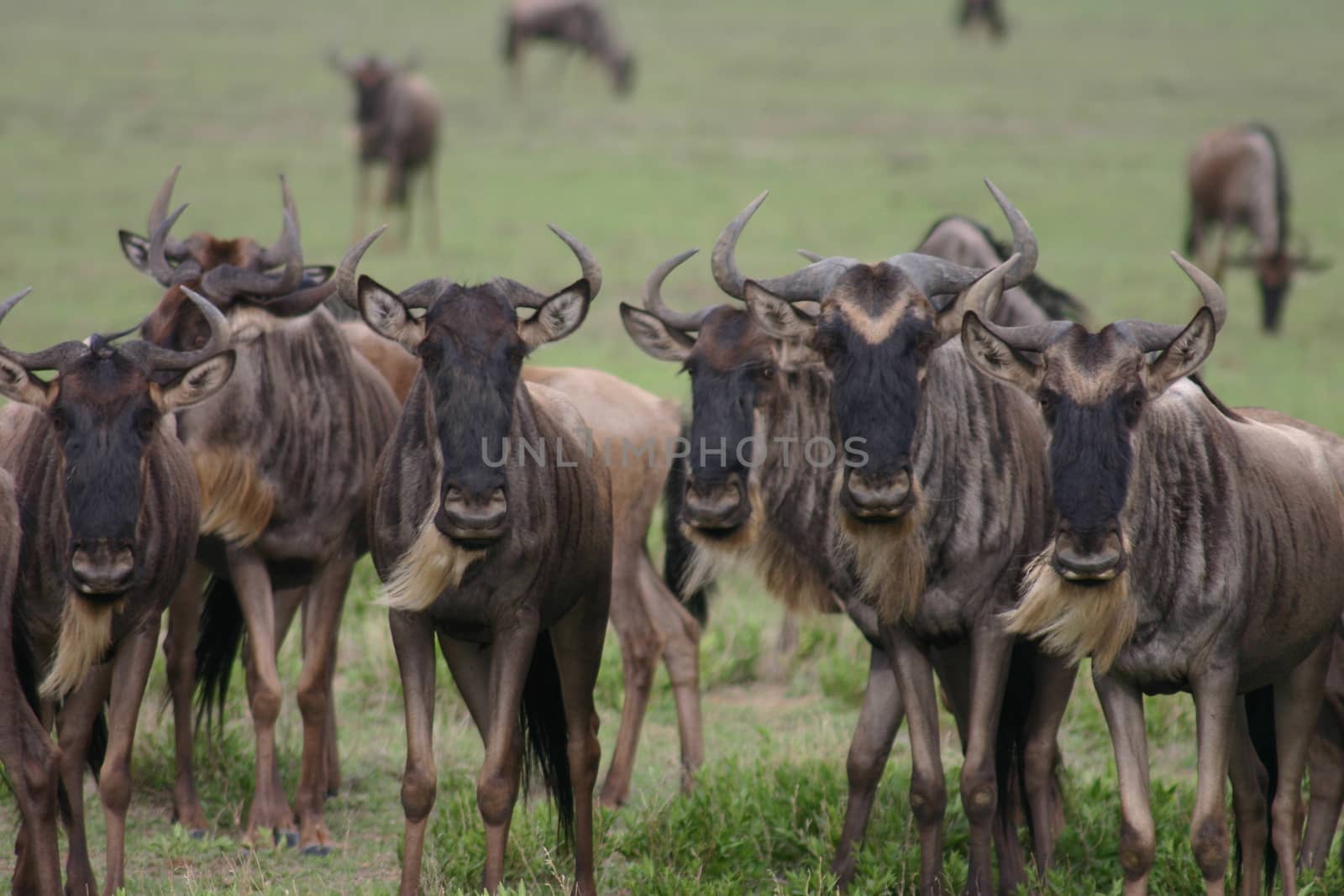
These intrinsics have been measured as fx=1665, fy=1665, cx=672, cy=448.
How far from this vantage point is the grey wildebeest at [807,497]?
5.54 meters

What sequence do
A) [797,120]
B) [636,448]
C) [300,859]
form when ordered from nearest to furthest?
1. [300,859]
2. [636,448]
3. [797,120]

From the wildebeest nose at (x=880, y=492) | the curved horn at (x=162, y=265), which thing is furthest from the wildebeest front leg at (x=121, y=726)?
the wildebeest nose at (x=880, y=492)

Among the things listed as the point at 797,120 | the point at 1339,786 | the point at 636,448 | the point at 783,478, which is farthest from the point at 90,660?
the point at 797,120

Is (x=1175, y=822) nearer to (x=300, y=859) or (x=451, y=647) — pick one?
(x=451, y=647)

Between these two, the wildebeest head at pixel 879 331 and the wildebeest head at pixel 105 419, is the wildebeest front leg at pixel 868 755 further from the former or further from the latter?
the wildebeest head at pixel 105 419

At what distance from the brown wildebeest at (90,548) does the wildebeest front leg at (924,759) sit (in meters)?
2.45

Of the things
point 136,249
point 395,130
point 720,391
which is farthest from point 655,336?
point 395,130

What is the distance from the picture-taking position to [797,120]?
27953mm

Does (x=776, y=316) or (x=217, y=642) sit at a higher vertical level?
(x=776, y=316)

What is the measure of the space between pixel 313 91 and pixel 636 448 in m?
23.8

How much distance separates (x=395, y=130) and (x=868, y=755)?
15.0m

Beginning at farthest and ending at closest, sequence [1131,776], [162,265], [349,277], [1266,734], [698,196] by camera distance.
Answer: [698,196]
[162,265]
[1266,734]
[349,277]
[1131,776]

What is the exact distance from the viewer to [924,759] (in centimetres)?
546

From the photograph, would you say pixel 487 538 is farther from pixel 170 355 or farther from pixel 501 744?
pixel 170 355
